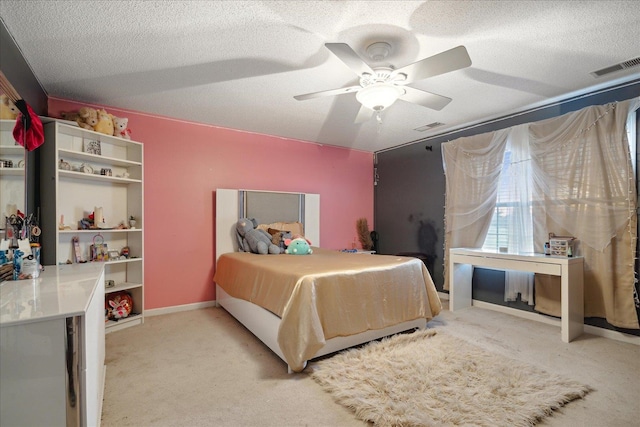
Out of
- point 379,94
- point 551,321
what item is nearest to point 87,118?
point 379,94

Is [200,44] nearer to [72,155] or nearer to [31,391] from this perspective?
[72,155]

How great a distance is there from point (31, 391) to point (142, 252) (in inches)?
89.6

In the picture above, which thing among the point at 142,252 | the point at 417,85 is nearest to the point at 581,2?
the point at 417,85

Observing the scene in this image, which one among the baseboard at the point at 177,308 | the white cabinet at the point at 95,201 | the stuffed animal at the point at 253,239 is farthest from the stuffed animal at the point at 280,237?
the white cabinet at the point at 95,201

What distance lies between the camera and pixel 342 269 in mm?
2389

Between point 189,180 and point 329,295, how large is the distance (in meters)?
2.46

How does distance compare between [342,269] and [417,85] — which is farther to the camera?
[417,85]

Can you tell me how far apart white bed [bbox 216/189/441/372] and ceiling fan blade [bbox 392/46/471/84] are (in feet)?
5.32

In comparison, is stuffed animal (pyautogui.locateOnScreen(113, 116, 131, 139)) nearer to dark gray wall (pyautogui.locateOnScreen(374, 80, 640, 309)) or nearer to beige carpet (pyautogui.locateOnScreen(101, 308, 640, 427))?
beige carpet (pyautogui.locateOnScreen(101, 308, 640, 427))

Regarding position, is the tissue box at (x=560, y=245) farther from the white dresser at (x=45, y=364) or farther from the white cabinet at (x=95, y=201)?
the white cabinet at (x=95, y=201)

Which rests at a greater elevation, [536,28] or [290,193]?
[536,28]

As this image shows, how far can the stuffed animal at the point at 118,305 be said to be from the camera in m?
2.92

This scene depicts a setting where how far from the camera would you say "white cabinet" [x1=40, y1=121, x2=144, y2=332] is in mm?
2525

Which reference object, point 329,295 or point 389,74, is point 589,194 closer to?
point 389,74
